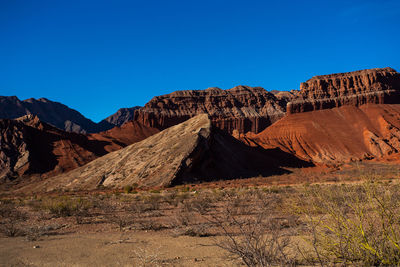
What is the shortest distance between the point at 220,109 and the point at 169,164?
74538 millimetres

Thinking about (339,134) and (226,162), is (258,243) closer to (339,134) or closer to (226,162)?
(226,162)

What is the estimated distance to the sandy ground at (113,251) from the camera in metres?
4.98

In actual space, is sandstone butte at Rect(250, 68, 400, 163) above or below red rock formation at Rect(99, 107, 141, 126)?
below

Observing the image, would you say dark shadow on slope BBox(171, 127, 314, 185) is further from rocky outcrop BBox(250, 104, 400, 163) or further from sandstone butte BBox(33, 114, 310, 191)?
rocky outcrop BBox(250, 104, 400, 163)

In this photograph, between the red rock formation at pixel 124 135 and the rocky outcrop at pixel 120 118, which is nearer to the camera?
the red rock formation at pixel 124 135

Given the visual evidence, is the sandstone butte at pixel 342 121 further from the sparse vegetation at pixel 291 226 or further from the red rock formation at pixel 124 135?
the sparse vegetation at pixel 291 226

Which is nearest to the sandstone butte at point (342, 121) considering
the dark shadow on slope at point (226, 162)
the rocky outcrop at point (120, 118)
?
the dark shadow on slope at point (226, 162)

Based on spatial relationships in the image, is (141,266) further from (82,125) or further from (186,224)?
(82,125)

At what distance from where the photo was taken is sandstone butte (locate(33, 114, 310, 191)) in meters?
27.4

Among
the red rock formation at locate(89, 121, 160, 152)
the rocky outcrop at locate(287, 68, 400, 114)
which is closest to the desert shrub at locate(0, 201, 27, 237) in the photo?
the red rock formation at locate(89, 121, 160, 152)

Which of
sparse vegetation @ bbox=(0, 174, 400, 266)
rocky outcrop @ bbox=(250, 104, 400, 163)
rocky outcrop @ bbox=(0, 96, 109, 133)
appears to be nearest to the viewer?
sparse vegetation @ bbox=(0, 174, 400, 266)

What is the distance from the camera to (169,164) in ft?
91.5

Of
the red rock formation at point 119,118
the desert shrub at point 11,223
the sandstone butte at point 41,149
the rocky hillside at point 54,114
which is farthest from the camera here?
the red rock formation at point 119,118

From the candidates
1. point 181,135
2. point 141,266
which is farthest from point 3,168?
point 141,266
